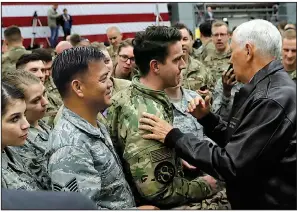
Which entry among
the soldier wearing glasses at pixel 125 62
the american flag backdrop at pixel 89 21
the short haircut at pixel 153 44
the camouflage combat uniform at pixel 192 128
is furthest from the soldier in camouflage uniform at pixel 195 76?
the american flag backdrop at pixel 89 21

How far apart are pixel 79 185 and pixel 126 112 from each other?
44 centimetres

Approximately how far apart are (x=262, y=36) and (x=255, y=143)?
43 cm

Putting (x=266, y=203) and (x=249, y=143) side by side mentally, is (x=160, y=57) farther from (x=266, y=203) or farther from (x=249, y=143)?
(x=266, y=203)

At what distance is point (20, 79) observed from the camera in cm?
219

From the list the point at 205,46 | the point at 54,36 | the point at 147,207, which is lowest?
the point at 147,207

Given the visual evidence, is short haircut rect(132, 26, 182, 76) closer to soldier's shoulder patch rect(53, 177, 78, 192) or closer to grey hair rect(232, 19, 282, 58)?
grey hair rect(232, 19, 282, 58)

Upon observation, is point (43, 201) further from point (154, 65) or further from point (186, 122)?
point (186, 122)

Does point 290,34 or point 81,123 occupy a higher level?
point 290,34

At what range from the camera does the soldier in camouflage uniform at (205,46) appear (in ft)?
18.1

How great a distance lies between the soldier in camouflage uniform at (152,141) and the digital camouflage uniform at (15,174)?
381mm

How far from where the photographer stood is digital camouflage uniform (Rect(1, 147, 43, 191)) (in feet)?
5.75

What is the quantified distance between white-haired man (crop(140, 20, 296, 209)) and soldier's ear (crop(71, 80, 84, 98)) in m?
0.26

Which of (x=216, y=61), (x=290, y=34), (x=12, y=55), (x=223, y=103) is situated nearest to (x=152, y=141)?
(x=223, y=103)

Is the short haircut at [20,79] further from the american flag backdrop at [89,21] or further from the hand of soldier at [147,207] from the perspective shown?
the american flag backdrop at [89,21]
